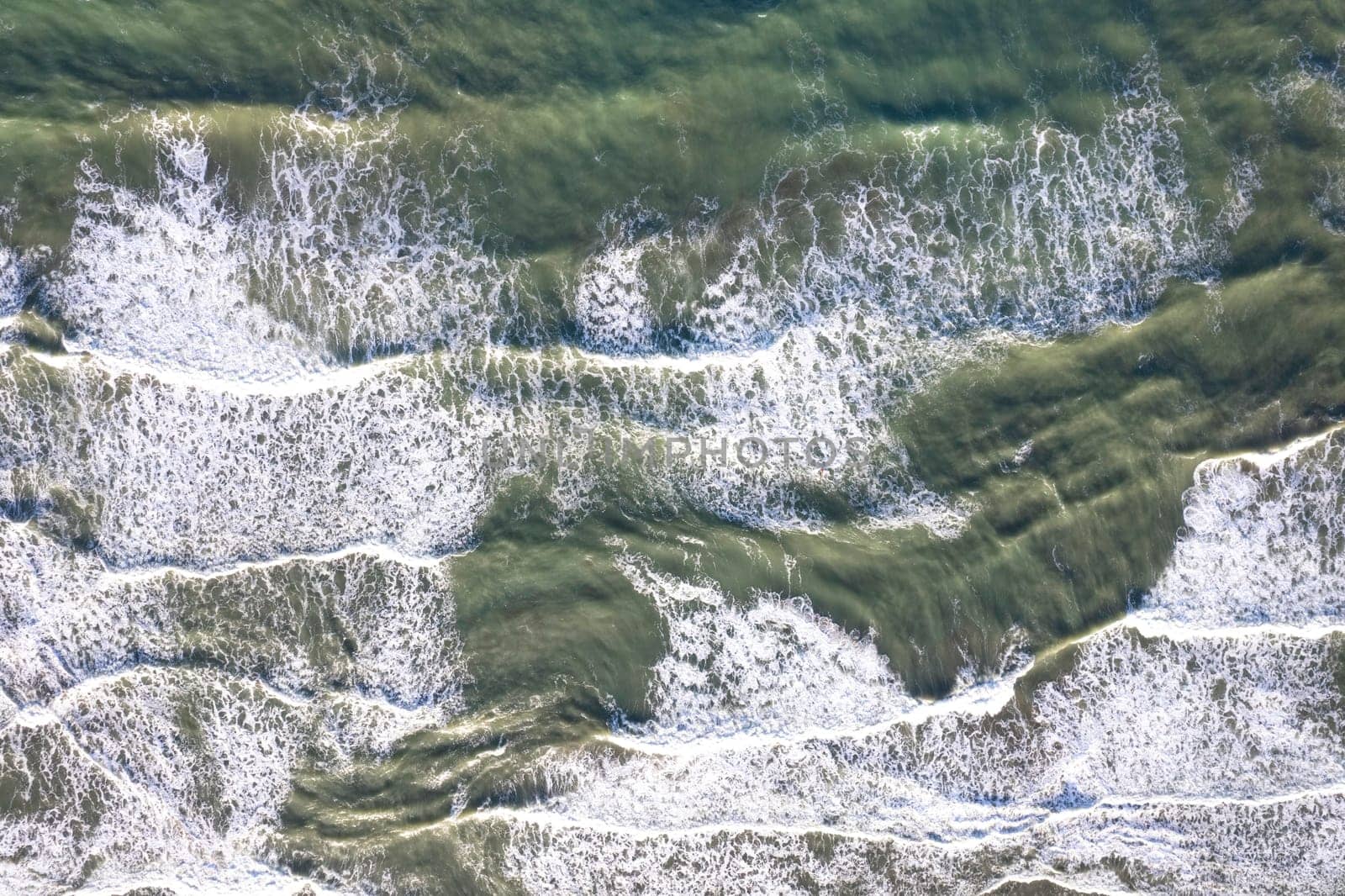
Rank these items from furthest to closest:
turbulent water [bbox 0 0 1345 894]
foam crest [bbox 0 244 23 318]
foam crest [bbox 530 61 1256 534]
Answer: foam crest [bbox 530 61 1256 534]
turbulent water [bbox 0 0 1345 894]
foam crest [bbox 0 244 23 318]

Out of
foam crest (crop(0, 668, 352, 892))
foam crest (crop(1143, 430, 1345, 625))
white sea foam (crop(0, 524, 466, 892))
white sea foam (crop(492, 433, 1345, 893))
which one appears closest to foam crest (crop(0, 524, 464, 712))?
white sea foam (crop(0, 524, 466, 892))

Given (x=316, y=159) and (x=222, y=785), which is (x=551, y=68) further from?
(x=222, y=785)

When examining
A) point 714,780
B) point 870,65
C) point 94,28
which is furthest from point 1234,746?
point 94,28

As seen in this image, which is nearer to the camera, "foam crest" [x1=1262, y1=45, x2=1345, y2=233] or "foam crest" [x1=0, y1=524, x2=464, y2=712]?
"foam crest" [x1=0, y1=524, x2=464, y2=712]

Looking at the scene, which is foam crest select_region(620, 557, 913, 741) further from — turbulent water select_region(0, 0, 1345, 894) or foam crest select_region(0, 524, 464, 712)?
foam crest select_region(0, 524, 464, 712)

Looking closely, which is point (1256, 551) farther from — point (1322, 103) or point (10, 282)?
point (10, 282)

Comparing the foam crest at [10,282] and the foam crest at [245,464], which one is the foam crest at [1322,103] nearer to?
the foam crest at [245,464]

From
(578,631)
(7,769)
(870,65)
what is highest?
(870,65)

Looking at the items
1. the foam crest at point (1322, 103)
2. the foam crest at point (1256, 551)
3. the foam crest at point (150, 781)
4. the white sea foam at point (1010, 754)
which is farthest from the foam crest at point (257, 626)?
the foam crest at point (1322, 103)
